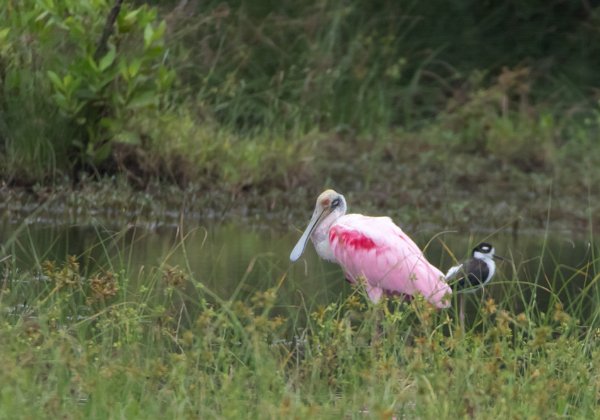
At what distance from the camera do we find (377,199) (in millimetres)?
10023

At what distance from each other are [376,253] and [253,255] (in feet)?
5.03

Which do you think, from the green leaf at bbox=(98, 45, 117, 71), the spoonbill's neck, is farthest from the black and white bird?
the green leaf at bbox=(98, 45, 117, 71)

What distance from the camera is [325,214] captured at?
6773 millimetres

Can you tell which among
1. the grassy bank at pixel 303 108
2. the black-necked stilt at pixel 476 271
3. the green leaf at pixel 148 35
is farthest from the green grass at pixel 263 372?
the green leaf at pixel 148 35

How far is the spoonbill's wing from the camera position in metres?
6.14

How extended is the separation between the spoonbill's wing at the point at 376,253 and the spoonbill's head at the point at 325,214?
7.9 inches

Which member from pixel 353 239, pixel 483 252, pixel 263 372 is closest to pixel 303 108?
pixel 353 239

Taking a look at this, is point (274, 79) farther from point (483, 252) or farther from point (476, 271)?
point (476, 271)

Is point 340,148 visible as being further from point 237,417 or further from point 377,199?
point 237,417

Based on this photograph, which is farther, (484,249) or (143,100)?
(143,100)

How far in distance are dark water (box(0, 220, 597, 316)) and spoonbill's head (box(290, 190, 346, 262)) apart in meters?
0.17

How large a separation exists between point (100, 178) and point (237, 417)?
18.5 ft

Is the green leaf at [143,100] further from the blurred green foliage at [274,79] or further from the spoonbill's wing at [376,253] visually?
the spoonbill's wing at [376,253]

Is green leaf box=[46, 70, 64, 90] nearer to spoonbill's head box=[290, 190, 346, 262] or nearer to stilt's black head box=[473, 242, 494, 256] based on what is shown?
spoonbill's head box=[290, 190, 346, 262]
